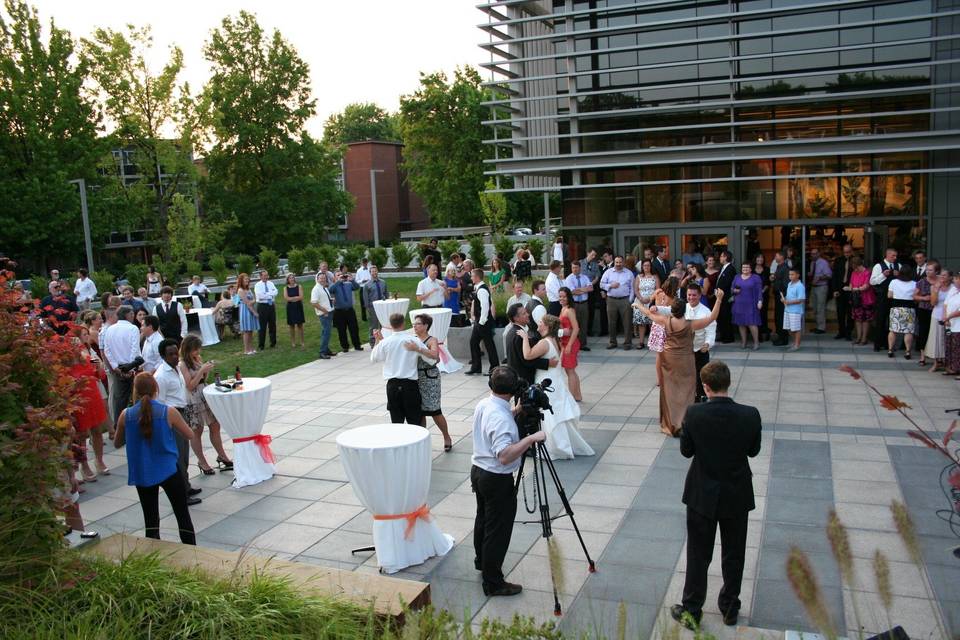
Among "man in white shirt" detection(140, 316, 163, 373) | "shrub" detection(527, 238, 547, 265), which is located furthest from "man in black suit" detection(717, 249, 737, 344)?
"shrub" detection(527, 238, 547, 265)

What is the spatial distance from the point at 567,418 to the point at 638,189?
1139 cm

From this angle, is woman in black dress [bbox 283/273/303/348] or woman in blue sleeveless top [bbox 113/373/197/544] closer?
woman in blue sleeveless top [bbox 113/373/197/544]

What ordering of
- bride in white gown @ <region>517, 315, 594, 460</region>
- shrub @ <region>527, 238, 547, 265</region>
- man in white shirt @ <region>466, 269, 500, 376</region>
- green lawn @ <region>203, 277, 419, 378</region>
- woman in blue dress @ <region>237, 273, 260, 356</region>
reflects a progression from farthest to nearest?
shrub @ <region>527, 238, 547, 265</region> → woman in blue dress @ <region>237, 273, 260, 356</region> → green lawn @ <region>203, 277, 419, 378</region> → man in white shirt @ <region>466, 269, 500, 376</region> → bride in white gown @ <region>517, 315, 594, 460</region>

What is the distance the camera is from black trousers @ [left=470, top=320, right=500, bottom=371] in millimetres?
14055

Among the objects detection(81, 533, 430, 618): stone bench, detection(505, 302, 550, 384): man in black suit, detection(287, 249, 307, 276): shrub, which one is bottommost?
detection(81, 533, 430, 618): stone bench

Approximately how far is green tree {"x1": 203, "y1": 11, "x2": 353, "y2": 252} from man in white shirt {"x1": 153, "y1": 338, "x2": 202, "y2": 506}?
39.6 metres

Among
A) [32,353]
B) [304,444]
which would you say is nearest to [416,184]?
[304,444]

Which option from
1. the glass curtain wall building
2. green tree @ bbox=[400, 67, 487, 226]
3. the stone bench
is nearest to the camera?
the stone bench

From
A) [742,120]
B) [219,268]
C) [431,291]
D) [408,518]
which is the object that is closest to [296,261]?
[219,268]

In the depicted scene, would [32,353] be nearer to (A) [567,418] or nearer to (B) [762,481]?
(A) [567,418]

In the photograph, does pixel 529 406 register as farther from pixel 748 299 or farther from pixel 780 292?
pixel 780 292

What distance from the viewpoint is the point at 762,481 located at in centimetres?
819

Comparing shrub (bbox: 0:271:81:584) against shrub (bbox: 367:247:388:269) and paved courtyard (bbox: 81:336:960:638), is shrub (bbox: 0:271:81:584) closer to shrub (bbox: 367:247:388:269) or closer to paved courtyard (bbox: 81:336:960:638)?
paved courtyard (bbox: 81:336:960:638)

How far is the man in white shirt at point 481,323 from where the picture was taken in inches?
544
